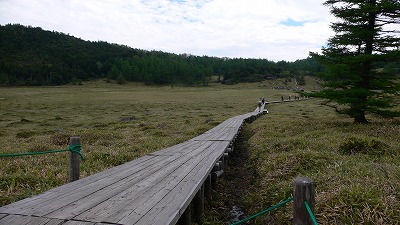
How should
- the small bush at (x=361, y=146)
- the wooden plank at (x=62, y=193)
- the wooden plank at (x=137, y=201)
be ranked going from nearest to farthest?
the wooden plank at (x=137, y=201) < the wooden plank at (x=62, y=193) < the small bush at (x=361, y=146)

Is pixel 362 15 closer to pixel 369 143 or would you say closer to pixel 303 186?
pixel 369 143

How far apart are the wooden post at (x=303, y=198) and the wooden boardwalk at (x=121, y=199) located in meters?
1.64

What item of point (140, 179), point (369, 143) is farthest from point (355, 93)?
point (140, 179)

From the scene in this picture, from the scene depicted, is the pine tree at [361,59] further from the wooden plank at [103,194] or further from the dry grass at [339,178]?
the wooden plank at [103,194]

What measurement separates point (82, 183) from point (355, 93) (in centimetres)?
1413

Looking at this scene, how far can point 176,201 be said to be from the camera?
4.69 metres

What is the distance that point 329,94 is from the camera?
1603 centimetres

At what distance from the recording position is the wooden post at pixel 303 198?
9.80ft

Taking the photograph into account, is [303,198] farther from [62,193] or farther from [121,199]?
[62,193]

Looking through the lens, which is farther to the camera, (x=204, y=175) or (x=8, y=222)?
(x=204, y=175)

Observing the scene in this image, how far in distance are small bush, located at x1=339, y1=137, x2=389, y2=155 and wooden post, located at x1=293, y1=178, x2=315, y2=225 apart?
7485mm

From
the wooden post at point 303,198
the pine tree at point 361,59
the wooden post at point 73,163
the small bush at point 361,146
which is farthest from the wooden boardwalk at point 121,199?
the pine tree at point 361,59

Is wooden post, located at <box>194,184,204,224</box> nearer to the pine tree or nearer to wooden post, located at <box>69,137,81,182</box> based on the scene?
wooden post, located at <box>69,137,81,182</box>

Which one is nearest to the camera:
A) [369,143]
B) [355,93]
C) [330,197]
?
[330,197]
